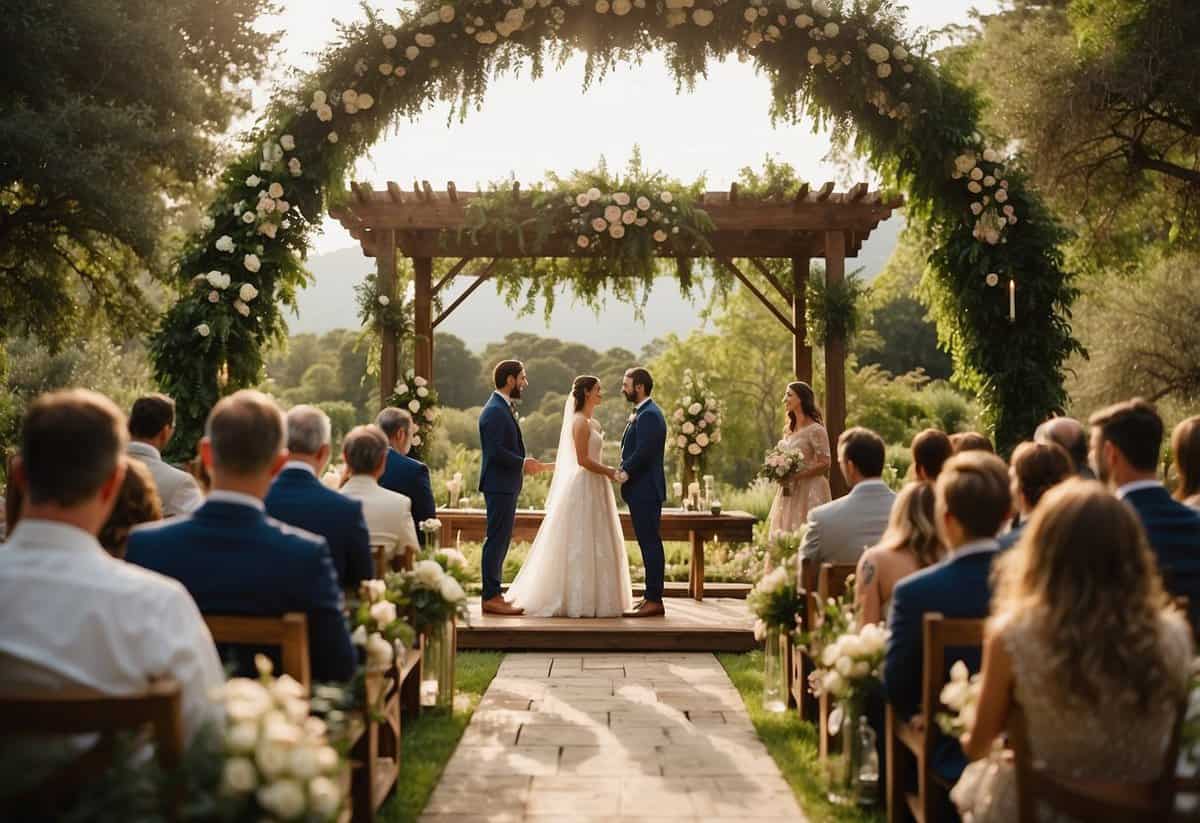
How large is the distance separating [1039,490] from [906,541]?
53 centimetres

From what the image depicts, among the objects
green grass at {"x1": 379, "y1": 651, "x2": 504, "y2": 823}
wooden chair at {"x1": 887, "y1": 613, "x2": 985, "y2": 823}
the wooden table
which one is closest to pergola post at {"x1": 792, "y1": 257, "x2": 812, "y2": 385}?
the wooden table

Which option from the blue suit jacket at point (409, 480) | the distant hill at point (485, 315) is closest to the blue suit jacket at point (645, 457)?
the blue suit jacket at point (409, 480)

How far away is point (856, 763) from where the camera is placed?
434cm

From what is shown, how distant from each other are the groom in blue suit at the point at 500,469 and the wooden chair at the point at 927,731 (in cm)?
482

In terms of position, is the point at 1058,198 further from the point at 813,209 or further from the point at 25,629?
the point at 25,629

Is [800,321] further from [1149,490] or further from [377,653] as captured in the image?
[377,653]

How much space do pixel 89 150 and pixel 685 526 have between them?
28.4 ft

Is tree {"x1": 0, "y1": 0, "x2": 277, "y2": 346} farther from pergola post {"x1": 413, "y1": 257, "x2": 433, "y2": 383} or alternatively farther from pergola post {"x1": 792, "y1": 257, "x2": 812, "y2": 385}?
pergola post {"x1": 792, "y1": 257, "x2": 812, "y2": 385}

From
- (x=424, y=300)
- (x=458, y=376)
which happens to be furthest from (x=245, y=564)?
(x=458, y=376)

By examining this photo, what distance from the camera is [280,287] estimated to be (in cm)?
844

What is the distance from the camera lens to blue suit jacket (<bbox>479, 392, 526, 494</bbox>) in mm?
8414

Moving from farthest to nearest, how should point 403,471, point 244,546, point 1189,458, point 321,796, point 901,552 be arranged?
point 403,471
point 1189,458
point 901,552
point 244,546
point 321,796

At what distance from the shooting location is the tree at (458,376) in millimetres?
40656

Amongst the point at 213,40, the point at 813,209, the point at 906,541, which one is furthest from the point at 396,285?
the point at 213,40
